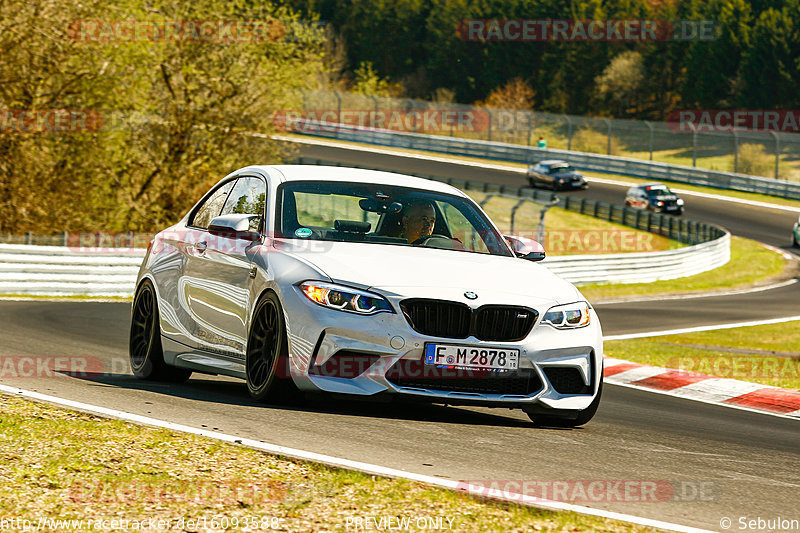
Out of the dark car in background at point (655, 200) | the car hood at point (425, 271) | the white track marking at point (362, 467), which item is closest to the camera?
the white track marking at point (362, 467)

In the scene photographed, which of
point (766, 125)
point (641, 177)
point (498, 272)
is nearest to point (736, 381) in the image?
point (498, 272)

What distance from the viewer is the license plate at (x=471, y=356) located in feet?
21.8

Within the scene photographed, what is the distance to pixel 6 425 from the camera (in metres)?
5.89

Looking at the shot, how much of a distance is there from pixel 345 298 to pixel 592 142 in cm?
5654

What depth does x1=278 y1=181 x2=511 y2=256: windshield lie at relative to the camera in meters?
7.64

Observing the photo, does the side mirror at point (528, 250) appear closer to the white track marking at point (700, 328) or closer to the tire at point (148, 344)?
the tire at point (148, 344)

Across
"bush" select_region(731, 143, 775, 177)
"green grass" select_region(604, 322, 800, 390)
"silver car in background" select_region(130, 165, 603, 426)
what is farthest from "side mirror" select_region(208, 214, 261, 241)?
"bush" select_region(731, 143, 775, 177)

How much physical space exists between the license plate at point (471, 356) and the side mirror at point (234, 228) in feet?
5.31

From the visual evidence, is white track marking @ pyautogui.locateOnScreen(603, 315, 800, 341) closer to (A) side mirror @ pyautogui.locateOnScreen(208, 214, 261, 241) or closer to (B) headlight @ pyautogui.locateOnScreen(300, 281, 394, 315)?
(A) side mirror @ pyautogui.locateOnScreen(208, 214, 261, 241)

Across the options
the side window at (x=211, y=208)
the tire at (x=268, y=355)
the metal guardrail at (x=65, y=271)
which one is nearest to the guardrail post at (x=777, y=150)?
the metal guardrail at (x=65, y=271)

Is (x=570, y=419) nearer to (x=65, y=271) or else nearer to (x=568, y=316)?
(x=568, y=316)

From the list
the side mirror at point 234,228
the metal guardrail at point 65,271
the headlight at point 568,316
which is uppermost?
the side mirror at point 234,228

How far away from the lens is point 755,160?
202ft

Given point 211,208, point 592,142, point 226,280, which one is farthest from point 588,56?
point 226,280
